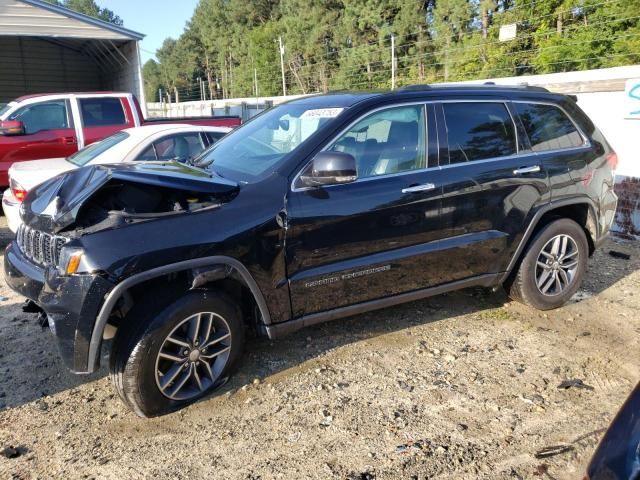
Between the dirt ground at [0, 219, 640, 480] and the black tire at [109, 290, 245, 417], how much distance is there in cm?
16

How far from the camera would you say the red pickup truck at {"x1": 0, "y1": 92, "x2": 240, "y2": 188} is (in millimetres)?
7898

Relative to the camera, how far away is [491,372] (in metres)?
3.58

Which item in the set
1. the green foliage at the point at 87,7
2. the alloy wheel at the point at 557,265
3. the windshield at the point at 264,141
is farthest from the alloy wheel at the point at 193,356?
the green foliage at the point at 87,7

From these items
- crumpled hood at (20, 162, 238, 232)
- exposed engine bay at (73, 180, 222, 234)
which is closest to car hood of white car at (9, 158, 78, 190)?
crumpled hood at (20, 162, 238, 232)

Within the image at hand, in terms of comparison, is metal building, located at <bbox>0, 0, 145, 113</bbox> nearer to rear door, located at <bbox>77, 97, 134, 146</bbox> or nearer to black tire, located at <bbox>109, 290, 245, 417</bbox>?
rear door, located at <bbox>77, 97, 134, 146</bbox>

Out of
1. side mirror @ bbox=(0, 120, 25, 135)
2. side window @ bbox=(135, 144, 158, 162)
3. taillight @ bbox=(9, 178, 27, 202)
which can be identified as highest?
side mirror @ bbox=(0, 120, 25, 135)

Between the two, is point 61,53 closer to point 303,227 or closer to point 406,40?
point 406,40

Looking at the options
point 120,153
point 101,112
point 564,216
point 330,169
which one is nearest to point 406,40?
point 101,112

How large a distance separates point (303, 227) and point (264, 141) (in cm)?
94

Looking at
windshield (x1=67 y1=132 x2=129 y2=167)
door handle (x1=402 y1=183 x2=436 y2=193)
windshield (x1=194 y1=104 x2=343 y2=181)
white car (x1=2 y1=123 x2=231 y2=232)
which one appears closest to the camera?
windshield (x1=194 y1=104 x2=343 y2=181)

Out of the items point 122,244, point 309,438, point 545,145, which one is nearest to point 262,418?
point 309,438

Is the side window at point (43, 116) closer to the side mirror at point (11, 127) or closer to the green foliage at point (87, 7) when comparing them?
the side mirror at point (11, 127)

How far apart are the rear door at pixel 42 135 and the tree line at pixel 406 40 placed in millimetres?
15739

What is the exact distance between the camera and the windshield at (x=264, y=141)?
3.49 meters
